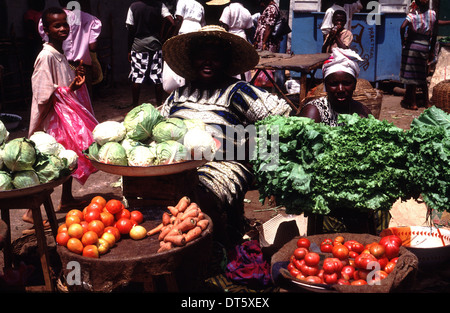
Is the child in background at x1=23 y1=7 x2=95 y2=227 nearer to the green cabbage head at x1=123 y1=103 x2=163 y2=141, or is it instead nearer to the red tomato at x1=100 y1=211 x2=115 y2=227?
the green cabbage head at x1=123 y1=103 x2=163 y2=141

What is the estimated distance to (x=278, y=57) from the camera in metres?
7.66

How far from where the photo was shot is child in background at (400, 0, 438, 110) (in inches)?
342

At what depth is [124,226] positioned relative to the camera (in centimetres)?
294

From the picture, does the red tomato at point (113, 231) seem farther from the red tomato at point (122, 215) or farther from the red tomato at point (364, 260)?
the red tomato at point (364, 260)

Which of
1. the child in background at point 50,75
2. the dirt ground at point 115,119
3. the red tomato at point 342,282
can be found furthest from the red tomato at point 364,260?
the child in background at point 50,75

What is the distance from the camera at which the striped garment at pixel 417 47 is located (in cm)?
868

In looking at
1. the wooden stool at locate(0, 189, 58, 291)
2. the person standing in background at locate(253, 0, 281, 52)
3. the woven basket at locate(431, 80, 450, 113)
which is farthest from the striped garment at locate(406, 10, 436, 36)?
the wooden stool at locate(0, 189, 58, 291)

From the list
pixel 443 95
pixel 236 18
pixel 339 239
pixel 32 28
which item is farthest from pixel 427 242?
pixel 32 28

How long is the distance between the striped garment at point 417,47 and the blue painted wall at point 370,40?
1580 mm

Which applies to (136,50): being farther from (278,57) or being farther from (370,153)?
(370,153)

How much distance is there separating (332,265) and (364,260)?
0.19 metres

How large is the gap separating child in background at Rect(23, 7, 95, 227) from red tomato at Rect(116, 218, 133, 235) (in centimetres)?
202

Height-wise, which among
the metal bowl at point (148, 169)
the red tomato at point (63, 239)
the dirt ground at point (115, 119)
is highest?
the metal bowl at point (148, 169)
